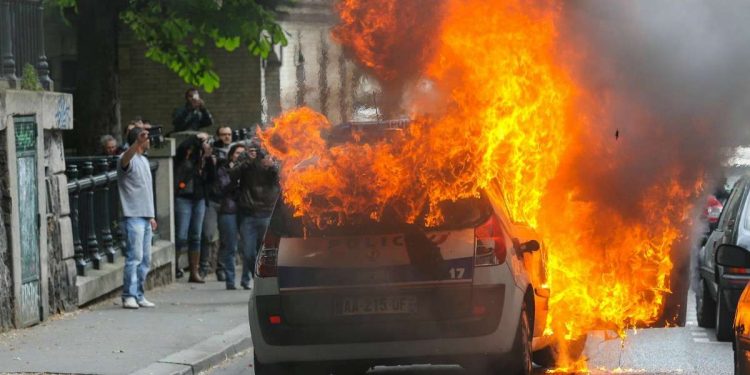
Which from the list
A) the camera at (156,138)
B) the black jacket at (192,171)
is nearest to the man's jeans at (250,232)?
the black jacket at (192,171)

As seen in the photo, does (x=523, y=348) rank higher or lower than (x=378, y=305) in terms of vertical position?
lower

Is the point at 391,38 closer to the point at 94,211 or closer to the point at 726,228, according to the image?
the point at 726,228

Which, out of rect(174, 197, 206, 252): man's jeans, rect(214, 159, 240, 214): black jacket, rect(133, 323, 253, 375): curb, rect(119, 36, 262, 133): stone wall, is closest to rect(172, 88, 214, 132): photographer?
rect(214, 159, 240, 214): black jacket

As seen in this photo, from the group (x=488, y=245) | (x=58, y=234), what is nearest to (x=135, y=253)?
(x=58, y=234)

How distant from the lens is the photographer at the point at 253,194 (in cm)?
1825

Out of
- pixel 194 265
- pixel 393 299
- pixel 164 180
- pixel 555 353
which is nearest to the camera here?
pixel 393 299

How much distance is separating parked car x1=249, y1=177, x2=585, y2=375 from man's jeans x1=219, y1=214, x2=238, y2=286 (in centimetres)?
876

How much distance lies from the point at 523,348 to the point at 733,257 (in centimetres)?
164

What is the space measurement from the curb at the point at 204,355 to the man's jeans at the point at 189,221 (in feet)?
16.6

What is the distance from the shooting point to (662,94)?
41.7 feet

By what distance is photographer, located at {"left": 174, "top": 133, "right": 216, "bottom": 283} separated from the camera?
63.5 ft

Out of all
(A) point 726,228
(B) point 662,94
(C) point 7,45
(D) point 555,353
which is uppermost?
(C) point 7,45

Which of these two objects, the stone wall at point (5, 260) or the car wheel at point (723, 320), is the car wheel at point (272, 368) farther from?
the car wheel at point (723, 320)

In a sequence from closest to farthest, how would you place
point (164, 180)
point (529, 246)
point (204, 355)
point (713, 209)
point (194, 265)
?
point (529, 246), point (204, 355), point (194, 265), point (164, 180), point (713, 209)
